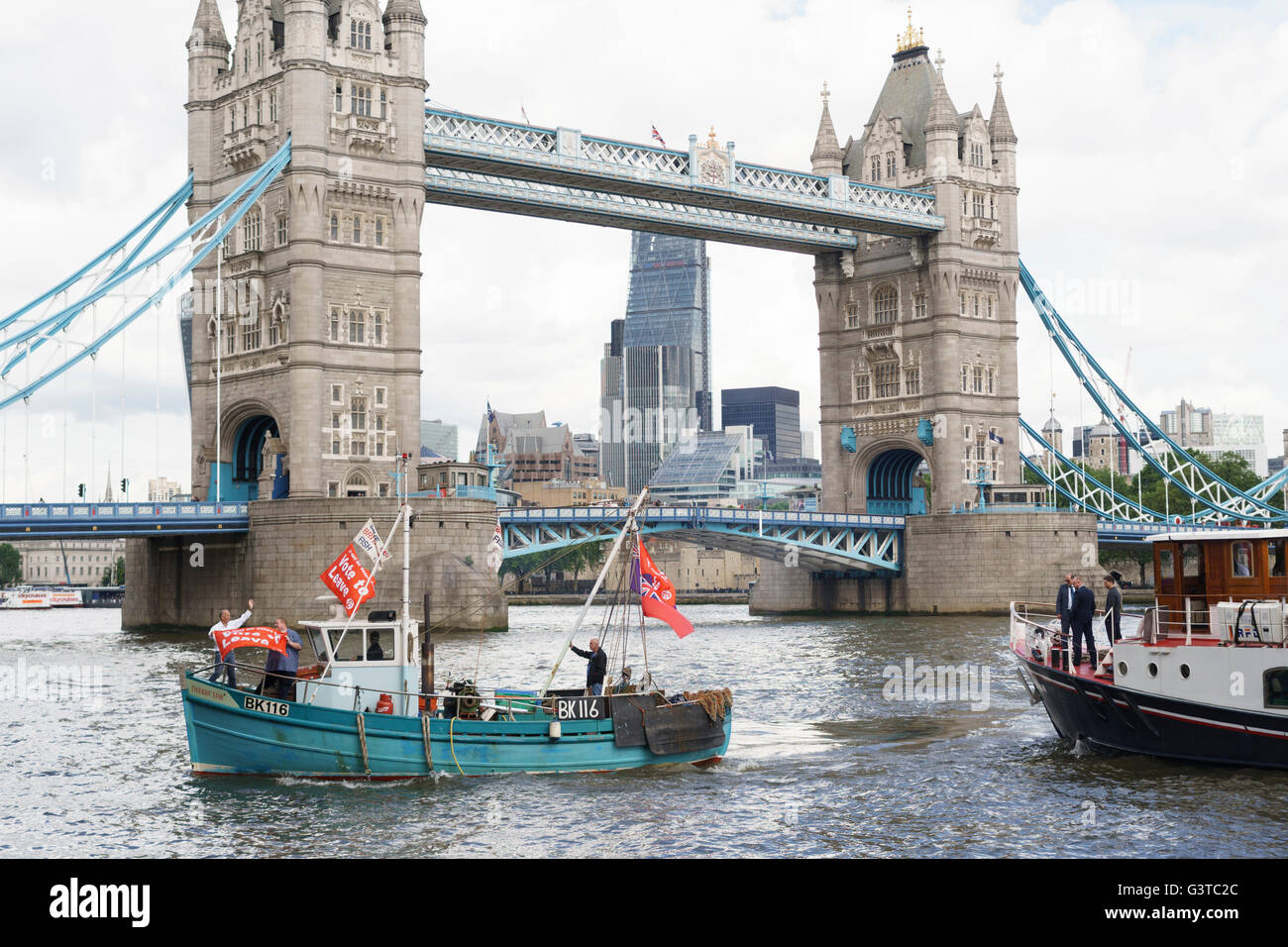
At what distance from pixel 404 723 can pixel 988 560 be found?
64.0 metres

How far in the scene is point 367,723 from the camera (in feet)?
84.2

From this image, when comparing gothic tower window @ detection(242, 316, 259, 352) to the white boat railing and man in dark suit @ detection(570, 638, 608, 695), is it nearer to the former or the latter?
the white boat railing

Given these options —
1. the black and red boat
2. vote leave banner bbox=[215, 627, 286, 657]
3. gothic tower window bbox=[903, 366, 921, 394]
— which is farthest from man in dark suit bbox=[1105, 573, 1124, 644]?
gothic tower window bbox=[903, 366, 921, 394]

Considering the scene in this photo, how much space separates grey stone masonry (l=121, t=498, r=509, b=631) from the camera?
6225 cm

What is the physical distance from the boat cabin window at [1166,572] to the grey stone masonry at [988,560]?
53.9 meters

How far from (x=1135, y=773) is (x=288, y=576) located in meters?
44.3

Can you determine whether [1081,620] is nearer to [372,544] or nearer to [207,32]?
[372,544]

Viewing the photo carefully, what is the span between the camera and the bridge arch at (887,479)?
95.1m

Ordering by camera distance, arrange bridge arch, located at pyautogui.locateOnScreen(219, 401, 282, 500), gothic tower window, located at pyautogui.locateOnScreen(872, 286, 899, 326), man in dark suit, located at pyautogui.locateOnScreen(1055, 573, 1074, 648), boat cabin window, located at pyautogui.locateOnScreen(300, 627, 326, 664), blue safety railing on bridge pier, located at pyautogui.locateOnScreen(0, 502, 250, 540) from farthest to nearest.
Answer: gothic tower window, located at pyautogui.locateOnScreen(872, 286, 899, 326)
bridge arch, located at pyautogui.locateOnScreen(219, 401, 282, 500)
blue safety railing on bridge pier, located at pyautogui.locateOnScreen(0, 502, 250, 540)
man in dark suit, located at pyautogui.locateOnScreen(1055, 573, 1074, 648)
boat cabin window, located at pyautogui.locateOnScreen(300, 627, 326, 664)

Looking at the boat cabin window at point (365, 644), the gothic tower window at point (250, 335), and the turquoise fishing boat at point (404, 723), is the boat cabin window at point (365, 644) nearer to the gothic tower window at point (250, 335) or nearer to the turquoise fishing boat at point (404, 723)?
the turquoise fishing boat at point (404, 723)

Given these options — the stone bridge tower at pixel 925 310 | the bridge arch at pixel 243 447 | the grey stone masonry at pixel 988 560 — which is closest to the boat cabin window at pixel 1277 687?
the bridge arch at pixel 243 447

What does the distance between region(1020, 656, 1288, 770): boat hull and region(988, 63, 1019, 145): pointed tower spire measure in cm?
6979

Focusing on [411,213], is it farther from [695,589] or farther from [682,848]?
[695,589]
